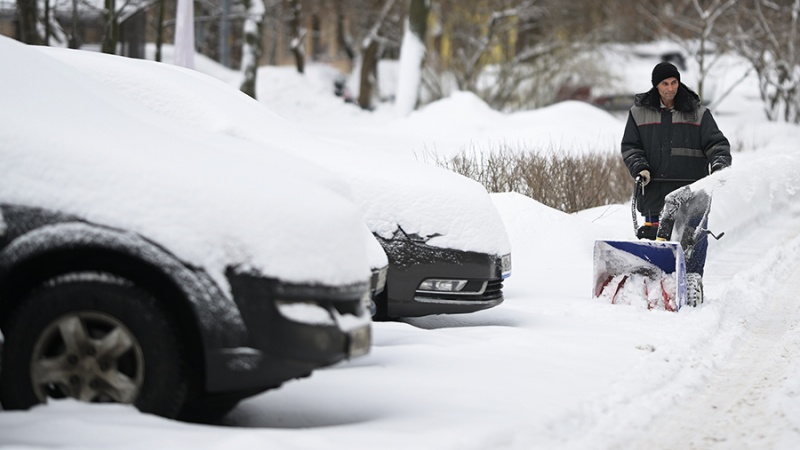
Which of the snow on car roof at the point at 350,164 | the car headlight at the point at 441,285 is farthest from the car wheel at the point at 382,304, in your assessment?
the snow on car roof at the point at 350,164

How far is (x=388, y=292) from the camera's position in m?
5.34

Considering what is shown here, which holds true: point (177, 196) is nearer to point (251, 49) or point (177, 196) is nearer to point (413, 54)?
point (251, 49)

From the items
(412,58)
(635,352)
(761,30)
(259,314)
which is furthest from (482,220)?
(761,30)

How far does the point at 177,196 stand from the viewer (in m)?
3.21

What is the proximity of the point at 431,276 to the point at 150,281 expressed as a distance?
2381mm

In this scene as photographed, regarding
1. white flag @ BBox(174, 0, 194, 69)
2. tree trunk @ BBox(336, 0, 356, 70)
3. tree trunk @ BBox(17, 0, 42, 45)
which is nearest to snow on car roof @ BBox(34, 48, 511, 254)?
white flag @ BBox(174, 0, 194, 69)

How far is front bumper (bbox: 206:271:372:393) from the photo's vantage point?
10.4 ft

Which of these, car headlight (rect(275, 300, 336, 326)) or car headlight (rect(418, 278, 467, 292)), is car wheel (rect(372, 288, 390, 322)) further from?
car headlight (rect(275, 300, 336, 326))

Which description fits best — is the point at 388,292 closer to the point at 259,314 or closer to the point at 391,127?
the point at 259,314

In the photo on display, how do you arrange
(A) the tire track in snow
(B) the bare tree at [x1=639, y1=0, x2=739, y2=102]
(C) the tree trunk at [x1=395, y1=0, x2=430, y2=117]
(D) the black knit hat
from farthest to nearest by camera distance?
(B) the bare tree at [x1=639, y1=0, x2=739, y2=102] < (C) the tree trunk at [x1=395, y1=0, x2=430, y2=117] < (D) the black knit hat < (A) the tire track in snow

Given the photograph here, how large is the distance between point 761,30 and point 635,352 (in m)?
25.6

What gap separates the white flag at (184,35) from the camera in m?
11.5

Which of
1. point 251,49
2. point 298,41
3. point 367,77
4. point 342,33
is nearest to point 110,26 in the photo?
point 251,49

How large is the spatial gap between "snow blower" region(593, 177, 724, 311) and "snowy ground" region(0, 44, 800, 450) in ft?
0.62
